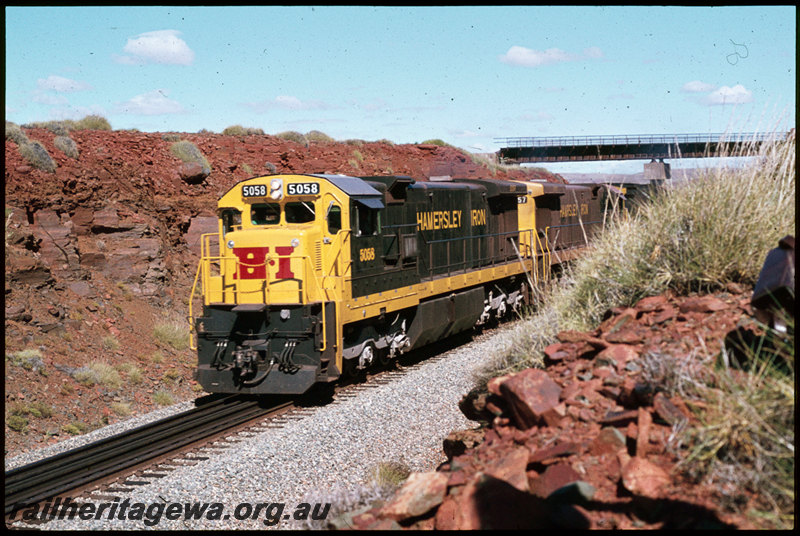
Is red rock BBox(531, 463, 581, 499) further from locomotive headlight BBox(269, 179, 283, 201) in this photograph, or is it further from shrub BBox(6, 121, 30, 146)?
shrub BBox(6, 121, 30, 146)

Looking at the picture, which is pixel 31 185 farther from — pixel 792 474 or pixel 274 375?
pixel 792 474

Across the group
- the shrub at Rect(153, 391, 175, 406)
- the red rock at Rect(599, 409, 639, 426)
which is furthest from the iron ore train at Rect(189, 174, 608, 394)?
the red rock at Rect(599, 409, 639, 426)

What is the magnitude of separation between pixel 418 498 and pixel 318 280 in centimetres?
701

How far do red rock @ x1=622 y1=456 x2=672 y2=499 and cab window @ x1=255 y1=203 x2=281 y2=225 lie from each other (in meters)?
8.93

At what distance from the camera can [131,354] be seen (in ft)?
52.2

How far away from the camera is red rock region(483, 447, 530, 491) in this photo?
4.93m

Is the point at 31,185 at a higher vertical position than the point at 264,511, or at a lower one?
higher

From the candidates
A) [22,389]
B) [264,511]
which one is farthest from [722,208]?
[22,389]

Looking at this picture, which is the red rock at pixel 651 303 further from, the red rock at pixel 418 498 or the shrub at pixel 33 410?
the shrub at pixel 33 410

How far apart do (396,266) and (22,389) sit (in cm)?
691

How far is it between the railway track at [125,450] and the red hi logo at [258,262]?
2.10 m

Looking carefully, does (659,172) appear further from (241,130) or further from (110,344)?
(241,130)

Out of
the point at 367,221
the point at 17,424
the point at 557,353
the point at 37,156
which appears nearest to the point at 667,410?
the point at 557,353

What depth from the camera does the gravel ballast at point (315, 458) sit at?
732 centimetres
